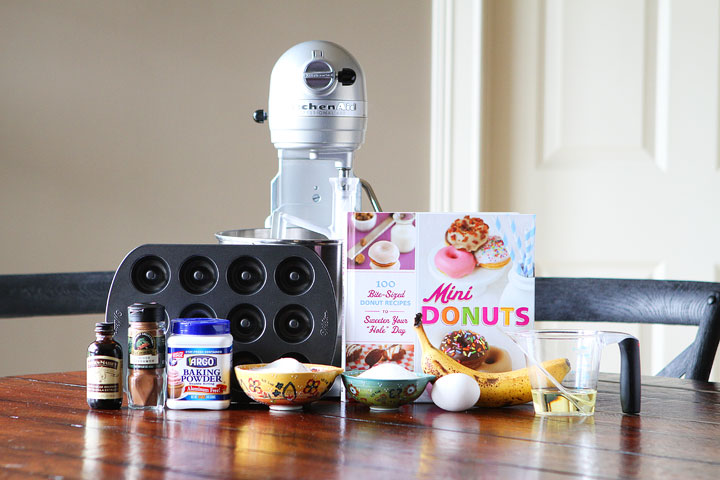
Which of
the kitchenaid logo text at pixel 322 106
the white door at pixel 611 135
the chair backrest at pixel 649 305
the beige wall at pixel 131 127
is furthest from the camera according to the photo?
the white door at pixel 611 135

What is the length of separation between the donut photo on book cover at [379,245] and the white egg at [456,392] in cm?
15

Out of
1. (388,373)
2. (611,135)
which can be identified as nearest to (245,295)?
(388,373)

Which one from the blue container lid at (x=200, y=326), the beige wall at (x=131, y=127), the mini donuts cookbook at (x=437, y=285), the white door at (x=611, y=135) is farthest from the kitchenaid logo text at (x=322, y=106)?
the white door at (x=611, y=135)

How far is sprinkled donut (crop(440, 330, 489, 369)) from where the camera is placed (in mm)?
1036

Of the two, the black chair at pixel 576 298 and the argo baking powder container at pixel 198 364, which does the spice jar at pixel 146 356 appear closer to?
the argo baking powder container at pixel 198 364

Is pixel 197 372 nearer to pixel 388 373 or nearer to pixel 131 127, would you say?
pixel 388 373

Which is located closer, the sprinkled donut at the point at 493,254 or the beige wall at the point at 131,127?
the sprinkled donut at the point at 493,254

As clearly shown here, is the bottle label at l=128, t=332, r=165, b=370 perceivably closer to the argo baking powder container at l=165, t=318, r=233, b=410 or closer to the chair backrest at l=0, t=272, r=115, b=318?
the argo baking powder container at l=165, t=318, r=233, b=410

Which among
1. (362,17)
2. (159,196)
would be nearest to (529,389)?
(159,196)

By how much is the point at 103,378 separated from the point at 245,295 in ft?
0.63

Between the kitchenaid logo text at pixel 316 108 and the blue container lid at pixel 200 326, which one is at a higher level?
the kitchenaid logo text at pixel 316 108

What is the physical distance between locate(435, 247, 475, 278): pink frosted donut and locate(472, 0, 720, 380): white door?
1598 millimetres

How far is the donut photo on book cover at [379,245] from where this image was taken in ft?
3.45

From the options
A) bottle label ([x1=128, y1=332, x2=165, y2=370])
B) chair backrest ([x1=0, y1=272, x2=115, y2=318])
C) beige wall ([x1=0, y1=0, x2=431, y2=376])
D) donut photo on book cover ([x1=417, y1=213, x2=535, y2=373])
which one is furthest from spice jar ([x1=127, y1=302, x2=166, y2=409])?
beige wall ([x1=0, y1=0, x2=431, y2=376])
